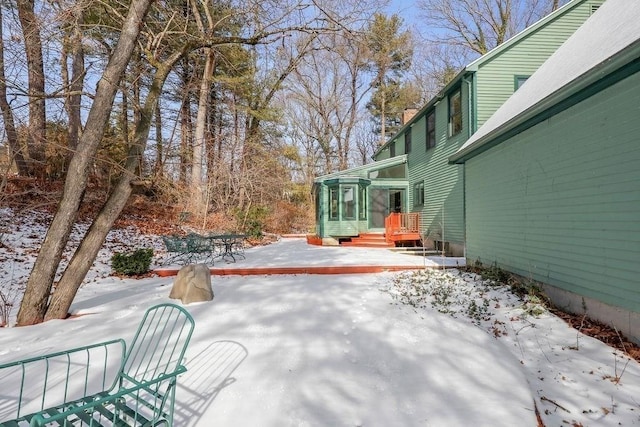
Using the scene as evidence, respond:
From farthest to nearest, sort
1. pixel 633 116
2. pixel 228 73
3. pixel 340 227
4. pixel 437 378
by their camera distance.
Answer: pixel 228 73, pixel 340 227, pixel 633 116, pixel 437 378

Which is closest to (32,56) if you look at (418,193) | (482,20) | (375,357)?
(375,357)

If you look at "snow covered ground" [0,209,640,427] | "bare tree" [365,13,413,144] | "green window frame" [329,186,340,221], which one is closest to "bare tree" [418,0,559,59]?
"bare tree" [365,13,413,144]

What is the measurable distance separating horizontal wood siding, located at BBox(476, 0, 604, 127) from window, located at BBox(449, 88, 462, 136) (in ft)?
2.95

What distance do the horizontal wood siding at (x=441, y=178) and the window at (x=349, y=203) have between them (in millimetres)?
2761

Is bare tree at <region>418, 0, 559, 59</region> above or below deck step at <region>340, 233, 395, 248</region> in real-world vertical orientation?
above

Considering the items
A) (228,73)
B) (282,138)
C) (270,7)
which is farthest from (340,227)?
(282,138)

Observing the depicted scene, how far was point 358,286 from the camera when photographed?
664cm

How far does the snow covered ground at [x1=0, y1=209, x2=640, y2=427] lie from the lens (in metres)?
2.67

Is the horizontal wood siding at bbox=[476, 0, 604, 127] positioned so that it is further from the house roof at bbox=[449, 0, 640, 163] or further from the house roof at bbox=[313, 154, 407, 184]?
the house roof at bbox=[313, 154, 407, 184]

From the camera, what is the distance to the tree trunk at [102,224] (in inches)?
194

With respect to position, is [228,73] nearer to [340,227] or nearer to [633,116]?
[340,227]

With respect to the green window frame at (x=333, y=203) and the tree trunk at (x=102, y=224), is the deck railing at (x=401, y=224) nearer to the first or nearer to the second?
the green window frame at (x=333, y=203)

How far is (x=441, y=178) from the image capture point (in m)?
12.0

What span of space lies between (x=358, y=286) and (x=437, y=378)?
3.47 meters
